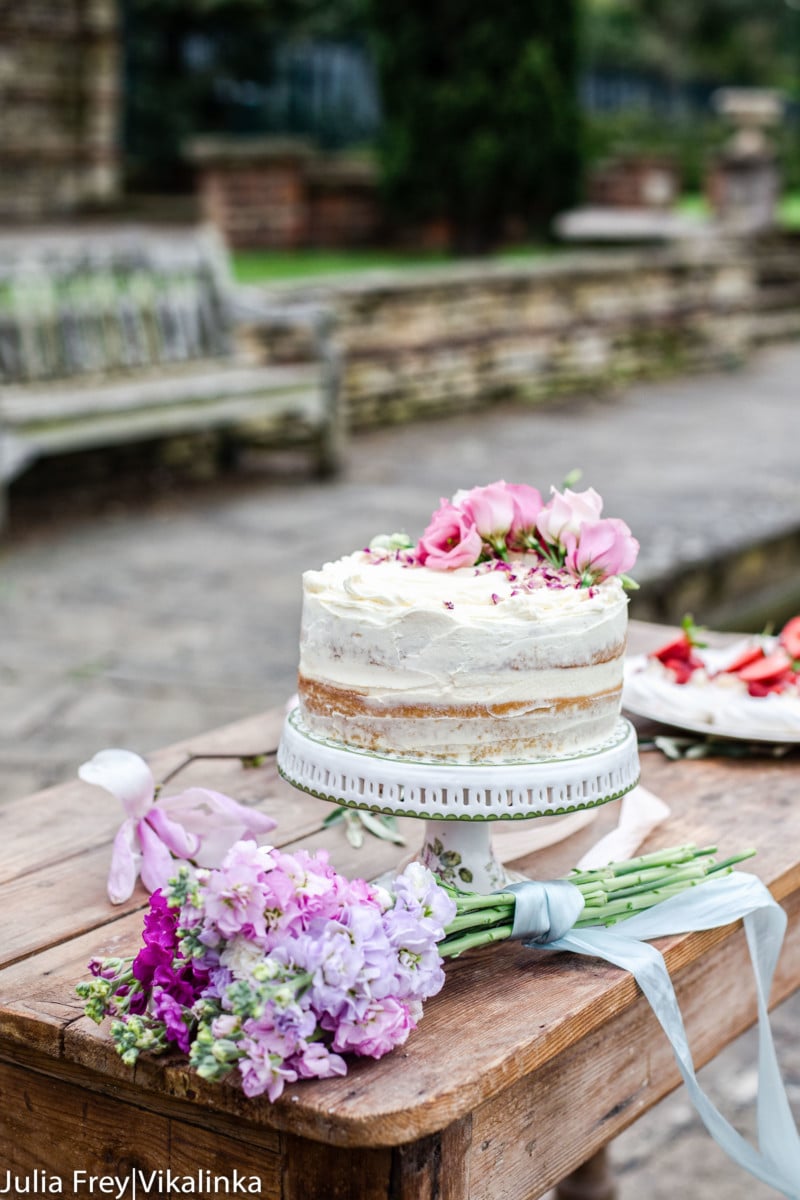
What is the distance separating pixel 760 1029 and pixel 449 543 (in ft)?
2.29

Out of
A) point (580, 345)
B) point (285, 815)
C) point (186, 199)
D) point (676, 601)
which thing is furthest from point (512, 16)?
point (285, 815)

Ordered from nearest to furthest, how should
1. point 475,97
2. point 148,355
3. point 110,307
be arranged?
point 110,307, point 148,355, point 475,97

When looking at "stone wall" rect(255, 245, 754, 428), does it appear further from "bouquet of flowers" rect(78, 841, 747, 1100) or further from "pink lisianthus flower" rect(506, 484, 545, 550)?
"bouquet of flowers" rect(78, 841, 747, 1100)

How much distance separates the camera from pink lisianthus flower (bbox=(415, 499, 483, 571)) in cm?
183

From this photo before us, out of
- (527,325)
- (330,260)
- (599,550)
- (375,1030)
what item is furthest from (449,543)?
(330,260)

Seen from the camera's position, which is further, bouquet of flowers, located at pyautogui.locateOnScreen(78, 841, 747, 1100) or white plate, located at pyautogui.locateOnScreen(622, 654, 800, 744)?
white plate, located at pyautogui.locateOnScreen(622, 654, 800, 744)

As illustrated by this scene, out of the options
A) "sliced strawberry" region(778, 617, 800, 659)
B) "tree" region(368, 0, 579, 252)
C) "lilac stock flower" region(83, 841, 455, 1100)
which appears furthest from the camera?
"tree" region(368, 0, 579, 252)

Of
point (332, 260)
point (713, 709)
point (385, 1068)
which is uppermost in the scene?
point (385, 1068)

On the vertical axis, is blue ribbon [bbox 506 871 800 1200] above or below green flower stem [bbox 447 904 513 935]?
below

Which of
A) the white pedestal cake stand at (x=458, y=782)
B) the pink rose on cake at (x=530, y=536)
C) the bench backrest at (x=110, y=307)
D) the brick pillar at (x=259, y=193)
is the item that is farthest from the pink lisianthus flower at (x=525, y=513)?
the brick pillar at (x=259, y=193)

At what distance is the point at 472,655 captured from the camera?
1658 mm

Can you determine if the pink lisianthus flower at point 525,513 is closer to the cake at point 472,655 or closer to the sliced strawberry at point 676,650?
the cake at point 472,655

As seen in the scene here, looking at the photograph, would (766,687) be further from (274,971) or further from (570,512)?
(274,971)

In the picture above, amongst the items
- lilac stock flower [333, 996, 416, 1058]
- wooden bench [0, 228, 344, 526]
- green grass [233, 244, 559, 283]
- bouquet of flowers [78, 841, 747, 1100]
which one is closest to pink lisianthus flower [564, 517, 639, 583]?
bouquet of flowers [78, 841, 747, 1100]
